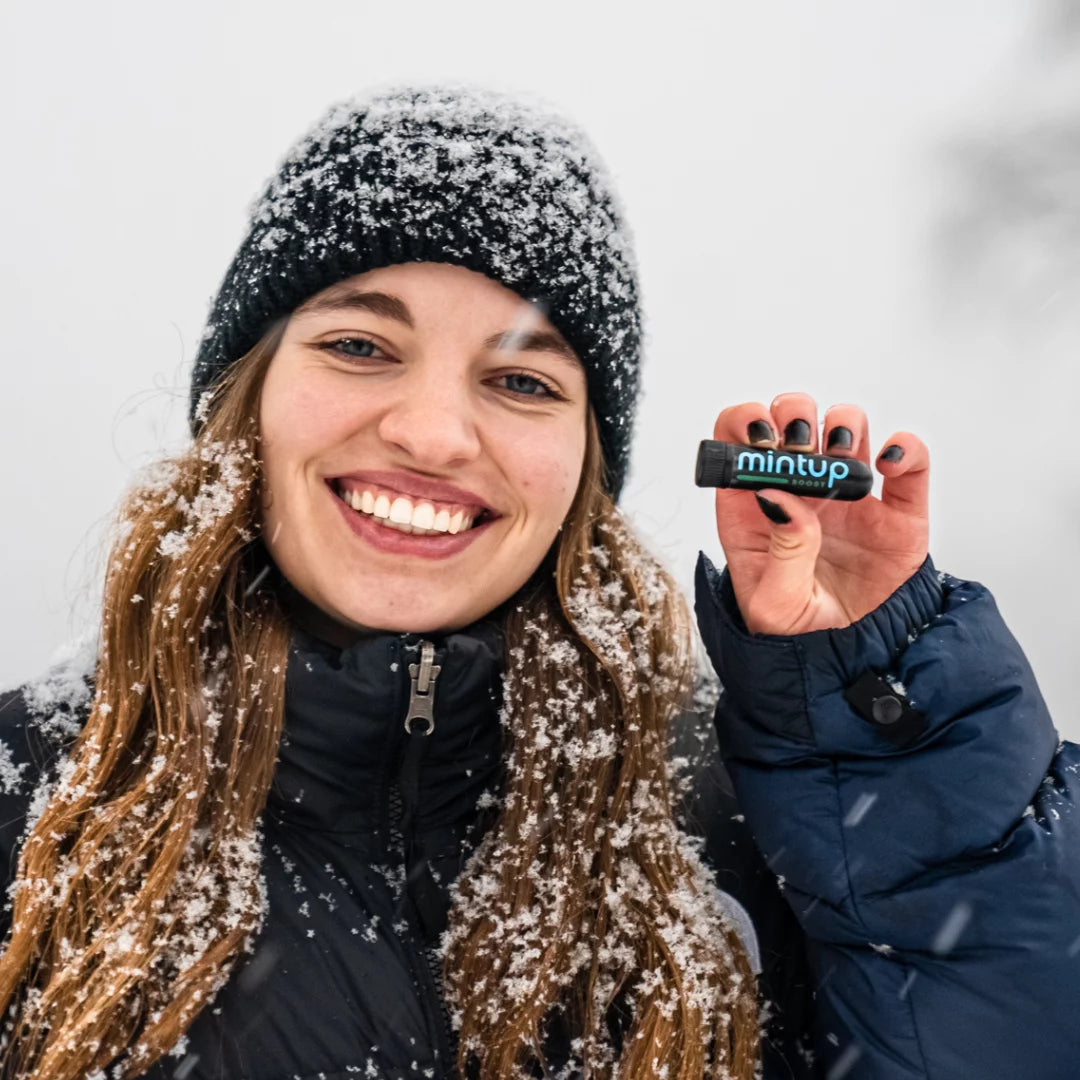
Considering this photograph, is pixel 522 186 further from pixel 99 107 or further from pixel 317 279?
pixel 99 107

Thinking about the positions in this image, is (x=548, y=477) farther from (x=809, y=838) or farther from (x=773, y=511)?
(x=809, y=838)

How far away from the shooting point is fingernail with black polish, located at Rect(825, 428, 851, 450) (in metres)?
1.55

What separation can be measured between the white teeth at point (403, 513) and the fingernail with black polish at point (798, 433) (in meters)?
0.57

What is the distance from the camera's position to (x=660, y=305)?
201 inches

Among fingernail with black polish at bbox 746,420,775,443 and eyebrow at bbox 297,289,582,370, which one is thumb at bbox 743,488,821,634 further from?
eyebrow at bbox 297,289,582,370

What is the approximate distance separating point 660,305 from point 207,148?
243 centimetres

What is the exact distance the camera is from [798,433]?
1.53 meters

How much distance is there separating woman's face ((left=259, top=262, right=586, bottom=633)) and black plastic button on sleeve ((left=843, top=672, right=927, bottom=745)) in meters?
0.60

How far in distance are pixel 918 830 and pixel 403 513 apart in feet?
3.11

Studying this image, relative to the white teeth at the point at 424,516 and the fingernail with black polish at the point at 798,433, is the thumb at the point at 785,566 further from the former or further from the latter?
the white teeth at the point at 424,516

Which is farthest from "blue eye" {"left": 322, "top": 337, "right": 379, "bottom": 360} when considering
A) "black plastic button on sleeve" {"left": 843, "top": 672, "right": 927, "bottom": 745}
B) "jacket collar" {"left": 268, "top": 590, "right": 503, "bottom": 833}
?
"black plastic button on sleeve" {"left": 843, "top": 672, "right": 927, "bottom": 745}

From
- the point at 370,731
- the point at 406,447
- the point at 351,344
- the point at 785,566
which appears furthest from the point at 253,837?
the point at 785,566

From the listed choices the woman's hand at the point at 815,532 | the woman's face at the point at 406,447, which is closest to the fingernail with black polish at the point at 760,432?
the woman's hand at the point at 815,532

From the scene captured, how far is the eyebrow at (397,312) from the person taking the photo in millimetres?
1631
